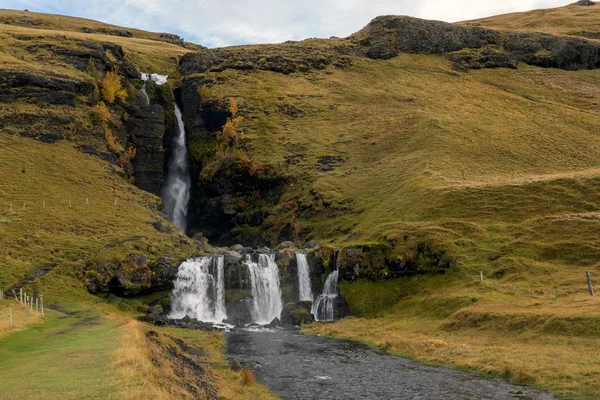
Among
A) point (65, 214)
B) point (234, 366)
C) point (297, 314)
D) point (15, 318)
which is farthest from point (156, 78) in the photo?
point (234, 366)

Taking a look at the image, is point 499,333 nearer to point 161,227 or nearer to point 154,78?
point 161,227

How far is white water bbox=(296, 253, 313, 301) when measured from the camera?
6662cm

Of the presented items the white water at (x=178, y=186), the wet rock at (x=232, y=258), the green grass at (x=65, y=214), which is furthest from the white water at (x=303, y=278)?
the white water at (x=178, y=186)

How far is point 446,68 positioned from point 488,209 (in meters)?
97.6

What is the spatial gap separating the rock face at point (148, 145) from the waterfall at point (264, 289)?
1719 inches

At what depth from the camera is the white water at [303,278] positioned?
219 feet

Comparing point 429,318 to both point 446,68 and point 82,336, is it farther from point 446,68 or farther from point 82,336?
point 446,68

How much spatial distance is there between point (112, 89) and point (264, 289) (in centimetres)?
6123

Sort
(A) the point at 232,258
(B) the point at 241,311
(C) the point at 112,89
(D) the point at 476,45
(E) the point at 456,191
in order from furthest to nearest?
(D) the point at 476,45 < (C) the point at 112,89 < (E) the point at 456,191 < (A) the point at 232,258 < (B) the point at 241,311

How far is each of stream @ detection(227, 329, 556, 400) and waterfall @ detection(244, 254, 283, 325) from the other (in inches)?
659

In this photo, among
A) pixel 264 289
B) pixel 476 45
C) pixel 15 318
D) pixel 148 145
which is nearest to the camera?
pixel 15 318

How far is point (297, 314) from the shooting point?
2383 inches

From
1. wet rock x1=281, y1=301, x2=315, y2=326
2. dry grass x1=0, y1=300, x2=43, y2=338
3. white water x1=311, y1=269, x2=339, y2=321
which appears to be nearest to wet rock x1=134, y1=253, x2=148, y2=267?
dry grass x1=0, y1=300, x2=43, y2=338

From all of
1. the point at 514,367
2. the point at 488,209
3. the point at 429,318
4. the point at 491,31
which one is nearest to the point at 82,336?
the point at 514,367
